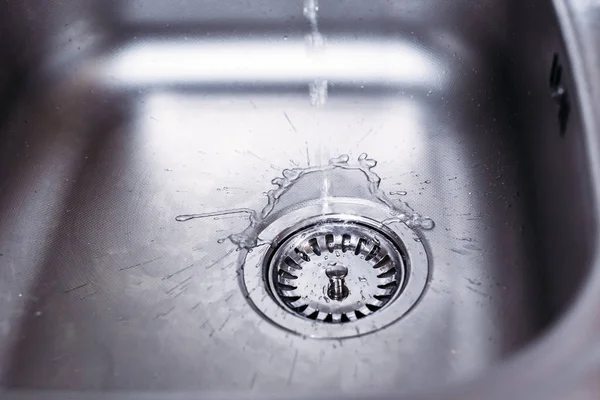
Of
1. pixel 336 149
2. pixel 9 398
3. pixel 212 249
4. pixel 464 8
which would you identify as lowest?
pixel 9 398

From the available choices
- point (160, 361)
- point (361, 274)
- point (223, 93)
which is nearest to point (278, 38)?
point (223, 93)

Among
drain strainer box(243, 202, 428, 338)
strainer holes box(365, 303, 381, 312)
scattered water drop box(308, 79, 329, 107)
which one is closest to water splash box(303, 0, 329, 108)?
scattered water drop box(308, 79, 329, 107)

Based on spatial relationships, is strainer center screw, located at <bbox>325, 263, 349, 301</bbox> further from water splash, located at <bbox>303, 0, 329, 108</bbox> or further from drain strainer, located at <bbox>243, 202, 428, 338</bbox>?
water splash, located at <bbox>303, 0, 329, 108</bbox>

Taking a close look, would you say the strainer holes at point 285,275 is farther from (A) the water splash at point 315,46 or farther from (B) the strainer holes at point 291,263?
(A) the water splash at point 315,46

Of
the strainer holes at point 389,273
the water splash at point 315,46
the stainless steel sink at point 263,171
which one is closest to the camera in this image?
the stainless steel sink at point 263,171

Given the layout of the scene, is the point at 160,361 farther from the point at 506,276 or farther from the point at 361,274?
the point at 506,276

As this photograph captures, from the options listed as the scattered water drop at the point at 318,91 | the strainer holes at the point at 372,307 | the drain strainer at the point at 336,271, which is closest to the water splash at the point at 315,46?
the scattered water drop at the point at 318,91
